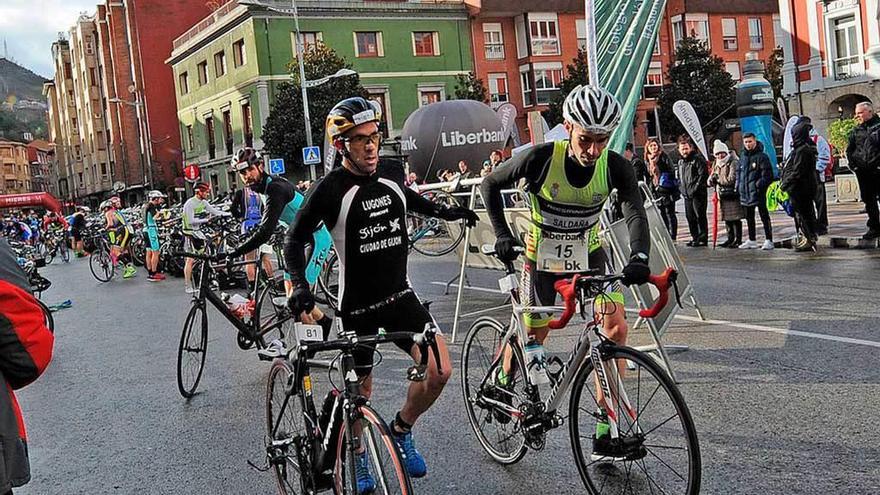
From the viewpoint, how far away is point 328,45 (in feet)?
166

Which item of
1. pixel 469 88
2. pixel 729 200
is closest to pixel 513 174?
pixel 729 200

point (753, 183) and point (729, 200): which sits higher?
point (753, 183)

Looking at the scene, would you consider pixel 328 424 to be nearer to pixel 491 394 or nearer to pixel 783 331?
pixel 491 394

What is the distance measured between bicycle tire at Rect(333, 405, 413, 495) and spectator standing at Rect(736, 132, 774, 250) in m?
11.8

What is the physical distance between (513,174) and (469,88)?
49132 millimetres

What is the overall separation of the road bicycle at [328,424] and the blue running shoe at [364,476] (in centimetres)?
2

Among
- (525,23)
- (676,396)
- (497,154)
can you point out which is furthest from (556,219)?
(525,23)

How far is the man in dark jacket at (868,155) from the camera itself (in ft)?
40.0

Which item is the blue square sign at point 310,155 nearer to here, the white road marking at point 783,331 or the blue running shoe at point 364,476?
the white road marking at point 783,331

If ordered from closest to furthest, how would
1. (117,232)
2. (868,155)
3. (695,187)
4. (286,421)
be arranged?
(286,421)
(868,155)
(695,187)
(117,232)

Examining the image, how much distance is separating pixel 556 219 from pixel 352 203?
4.50 feet

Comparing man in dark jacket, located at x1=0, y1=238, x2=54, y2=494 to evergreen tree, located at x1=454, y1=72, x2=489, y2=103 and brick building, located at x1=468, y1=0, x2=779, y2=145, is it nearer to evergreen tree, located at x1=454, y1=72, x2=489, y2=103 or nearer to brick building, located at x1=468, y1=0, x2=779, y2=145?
evergreen tree, located at x1=454, y1=72, x2=489, y2=103

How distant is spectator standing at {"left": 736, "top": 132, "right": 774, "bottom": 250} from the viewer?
13906 millimetres

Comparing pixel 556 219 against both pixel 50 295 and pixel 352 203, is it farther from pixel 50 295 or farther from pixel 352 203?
pixel 50 295
